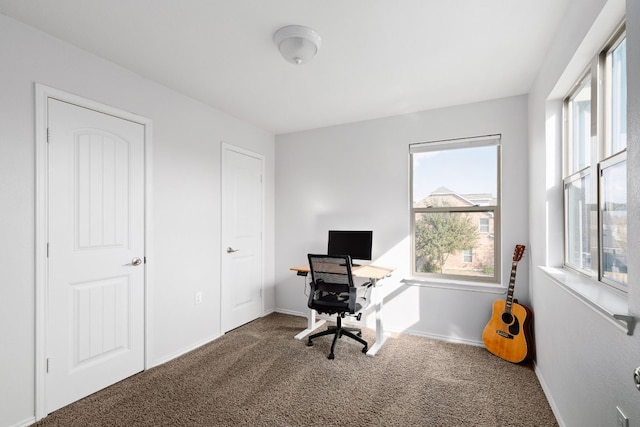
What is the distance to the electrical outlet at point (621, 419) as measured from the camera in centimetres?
112

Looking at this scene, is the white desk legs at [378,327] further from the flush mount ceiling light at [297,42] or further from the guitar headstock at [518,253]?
the flush mount ceiling light at [297,42]

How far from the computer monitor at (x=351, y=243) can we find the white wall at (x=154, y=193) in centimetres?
106

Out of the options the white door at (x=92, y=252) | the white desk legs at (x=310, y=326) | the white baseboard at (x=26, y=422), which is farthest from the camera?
the white desk legs at (x=310, y=326)

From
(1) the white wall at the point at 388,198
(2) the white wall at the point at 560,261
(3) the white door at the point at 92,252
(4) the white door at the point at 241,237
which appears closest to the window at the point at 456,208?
(1) the white wall at the point at 388,198

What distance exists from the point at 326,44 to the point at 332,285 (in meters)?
2.12

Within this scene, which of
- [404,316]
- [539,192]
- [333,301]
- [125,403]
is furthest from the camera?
[404,316]

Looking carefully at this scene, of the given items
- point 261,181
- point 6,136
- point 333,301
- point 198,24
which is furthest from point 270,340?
point 198,24

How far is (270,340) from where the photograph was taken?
3346 mm

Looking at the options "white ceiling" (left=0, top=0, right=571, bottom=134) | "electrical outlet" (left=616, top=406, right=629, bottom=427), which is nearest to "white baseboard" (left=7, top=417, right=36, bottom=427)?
"white ceiling" (left=0, top=0, right=571, bottom=134)

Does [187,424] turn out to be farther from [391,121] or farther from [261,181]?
[391,121]

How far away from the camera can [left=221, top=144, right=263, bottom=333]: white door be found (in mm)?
3588

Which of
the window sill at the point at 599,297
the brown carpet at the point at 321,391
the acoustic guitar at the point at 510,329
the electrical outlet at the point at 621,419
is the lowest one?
the brown carpet at the point at 321,391

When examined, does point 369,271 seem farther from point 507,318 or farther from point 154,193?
point 154,193

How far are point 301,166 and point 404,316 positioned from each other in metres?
2.33
